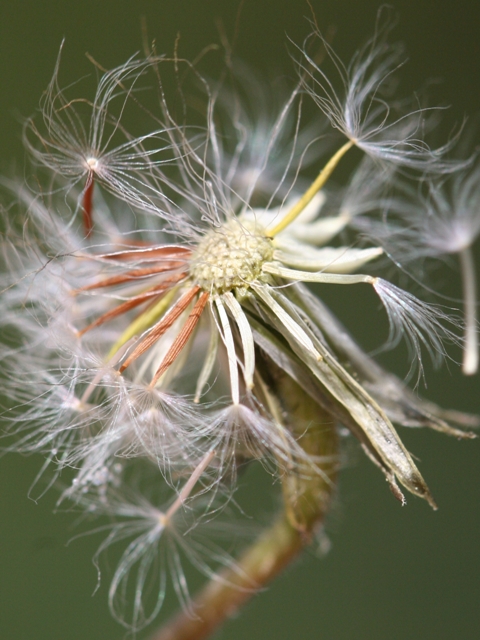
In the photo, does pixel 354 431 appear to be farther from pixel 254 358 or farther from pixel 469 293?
pixel 469 293

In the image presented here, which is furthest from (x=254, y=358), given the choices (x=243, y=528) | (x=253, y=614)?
(x=253, y=614)

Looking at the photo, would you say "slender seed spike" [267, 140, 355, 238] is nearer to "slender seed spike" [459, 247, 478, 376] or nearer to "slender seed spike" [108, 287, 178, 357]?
"slender seed spike" [108, 287, 178, 357]

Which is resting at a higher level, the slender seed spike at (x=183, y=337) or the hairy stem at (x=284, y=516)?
the slender seed spike at (x=183, y=337)

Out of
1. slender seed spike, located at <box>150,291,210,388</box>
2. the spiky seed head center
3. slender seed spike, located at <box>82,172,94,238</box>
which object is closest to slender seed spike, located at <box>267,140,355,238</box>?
the spiky seed head center

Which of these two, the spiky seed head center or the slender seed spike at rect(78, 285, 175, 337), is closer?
the spiky seed head center

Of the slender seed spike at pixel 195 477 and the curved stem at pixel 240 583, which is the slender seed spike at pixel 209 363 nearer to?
the slender seed spike at pixel 195 477

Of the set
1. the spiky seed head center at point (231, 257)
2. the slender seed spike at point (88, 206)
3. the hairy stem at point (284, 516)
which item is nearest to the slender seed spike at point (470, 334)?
the hairy stem at point (284, 516)

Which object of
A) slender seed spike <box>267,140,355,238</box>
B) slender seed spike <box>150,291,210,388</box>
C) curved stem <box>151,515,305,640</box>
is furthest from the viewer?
curved stem <box>151,515,305,640</box>

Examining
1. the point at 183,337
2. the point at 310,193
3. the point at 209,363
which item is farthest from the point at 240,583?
the point at 310,193
